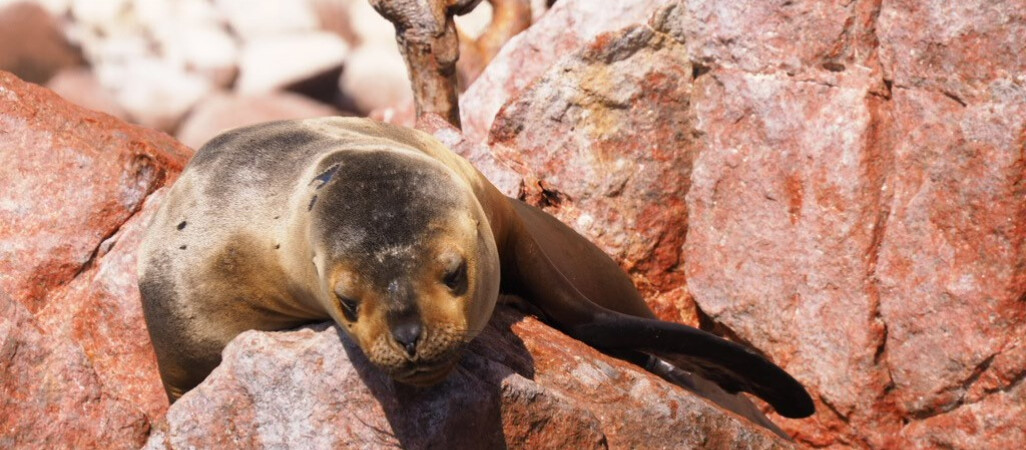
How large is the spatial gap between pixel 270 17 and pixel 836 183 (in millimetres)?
10052

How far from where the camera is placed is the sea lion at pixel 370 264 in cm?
376

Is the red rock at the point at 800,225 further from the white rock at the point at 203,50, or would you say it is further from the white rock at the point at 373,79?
the white rock at the point at 203,50

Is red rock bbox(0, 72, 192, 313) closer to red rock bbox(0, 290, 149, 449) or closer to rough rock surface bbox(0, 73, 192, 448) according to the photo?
rough rock surface bbox(0, 73, 192, 448)

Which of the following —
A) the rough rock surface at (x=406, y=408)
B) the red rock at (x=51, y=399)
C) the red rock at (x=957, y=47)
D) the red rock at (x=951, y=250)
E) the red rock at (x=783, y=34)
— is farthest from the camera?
the red rock at (x=783, y=34)

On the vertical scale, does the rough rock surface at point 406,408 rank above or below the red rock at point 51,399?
above

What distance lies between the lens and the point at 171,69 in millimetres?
14523

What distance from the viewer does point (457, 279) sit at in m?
3.89

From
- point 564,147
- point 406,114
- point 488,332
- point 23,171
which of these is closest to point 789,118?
point 564,147

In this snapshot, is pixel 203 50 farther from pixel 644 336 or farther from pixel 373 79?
pixel 644 336

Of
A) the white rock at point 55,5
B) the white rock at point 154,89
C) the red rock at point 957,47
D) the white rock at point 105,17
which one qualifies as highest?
the red rock at point 957,47

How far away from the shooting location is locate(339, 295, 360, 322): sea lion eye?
3787 millimetres

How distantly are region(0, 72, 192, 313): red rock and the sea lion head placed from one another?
195 cm

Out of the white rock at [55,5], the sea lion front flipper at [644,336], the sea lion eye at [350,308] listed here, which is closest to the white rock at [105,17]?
the white rock at [55,5]

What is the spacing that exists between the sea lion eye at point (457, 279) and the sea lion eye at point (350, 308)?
295 millimetres
